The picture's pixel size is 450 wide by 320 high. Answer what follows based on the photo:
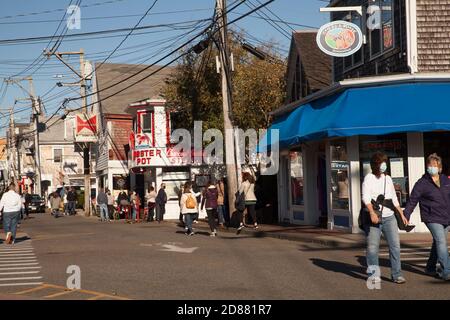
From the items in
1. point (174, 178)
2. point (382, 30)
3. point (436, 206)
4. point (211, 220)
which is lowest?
point (211, 220)

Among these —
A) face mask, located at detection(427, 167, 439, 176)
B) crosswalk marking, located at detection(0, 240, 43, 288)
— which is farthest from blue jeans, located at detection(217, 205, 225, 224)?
face mask, located at detection(427, 167, 439, 176)

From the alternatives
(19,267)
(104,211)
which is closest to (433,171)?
(19,267)

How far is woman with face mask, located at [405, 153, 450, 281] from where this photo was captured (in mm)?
10641

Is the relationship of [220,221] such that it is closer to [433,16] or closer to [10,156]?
[433,16]

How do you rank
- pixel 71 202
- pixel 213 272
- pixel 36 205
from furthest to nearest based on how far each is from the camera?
pixel 36 205
pixel 71 202
pixel 213 272

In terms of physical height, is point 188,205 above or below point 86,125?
below

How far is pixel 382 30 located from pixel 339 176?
14.5 feet

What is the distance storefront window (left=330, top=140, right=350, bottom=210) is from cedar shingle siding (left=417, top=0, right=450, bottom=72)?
3.28 meters

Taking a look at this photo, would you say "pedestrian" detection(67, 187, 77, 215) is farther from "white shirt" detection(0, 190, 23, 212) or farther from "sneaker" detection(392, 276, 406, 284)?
"sneaker" detection(392, 276, 406, 284)

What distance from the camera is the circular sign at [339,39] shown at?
1970 cm

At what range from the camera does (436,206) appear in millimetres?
10797

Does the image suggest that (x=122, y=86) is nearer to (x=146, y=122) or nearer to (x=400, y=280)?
(x=146, y=122)

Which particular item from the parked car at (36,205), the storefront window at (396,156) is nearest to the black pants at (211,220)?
the storefront window at (396,156)

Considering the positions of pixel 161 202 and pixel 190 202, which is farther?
pixel 161 202
